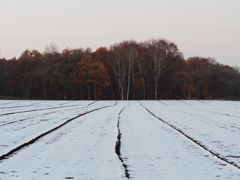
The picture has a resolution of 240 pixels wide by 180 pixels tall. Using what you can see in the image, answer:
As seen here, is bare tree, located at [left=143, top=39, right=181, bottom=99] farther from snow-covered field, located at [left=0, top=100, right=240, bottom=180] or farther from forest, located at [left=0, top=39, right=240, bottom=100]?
snow-covered field, located at [left=0, top=100, right=240, bottom=180]

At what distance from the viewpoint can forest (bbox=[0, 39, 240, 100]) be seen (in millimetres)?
49812

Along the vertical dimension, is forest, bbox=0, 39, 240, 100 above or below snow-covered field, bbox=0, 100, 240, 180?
above

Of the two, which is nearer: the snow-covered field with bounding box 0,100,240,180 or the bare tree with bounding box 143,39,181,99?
the snow-covered field with bounding box 0,100,240,180

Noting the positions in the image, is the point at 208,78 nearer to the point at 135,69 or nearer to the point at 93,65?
the point at 135,69

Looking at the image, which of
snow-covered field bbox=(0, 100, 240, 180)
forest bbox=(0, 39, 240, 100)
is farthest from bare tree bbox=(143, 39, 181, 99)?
snow-covered field bbox=(0, 100, 240, 180)

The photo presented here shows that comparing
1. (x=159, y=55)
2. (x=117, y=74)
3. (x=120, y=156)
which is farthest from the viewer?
(x=117, y=74)

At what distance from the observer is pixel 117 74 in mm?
54500

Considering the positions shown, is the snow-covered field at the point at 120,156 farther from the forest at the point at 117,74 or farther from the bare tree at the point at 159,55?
the bare tree at the point at 159,55

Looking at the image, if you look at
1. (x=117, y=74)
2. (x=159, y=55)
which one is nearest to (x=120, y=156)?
(x=159, y=55)

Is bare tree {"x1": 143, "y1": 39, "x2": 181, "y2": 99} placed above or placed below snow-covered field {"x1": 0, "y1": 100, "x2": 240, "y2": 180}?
above

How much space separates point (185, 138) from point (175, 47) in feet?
168

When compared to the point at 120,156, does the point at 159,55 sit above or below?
above

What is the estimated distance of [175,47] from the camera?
183ft

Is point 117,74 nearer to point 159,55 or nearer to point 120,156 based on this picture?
point 159,55
